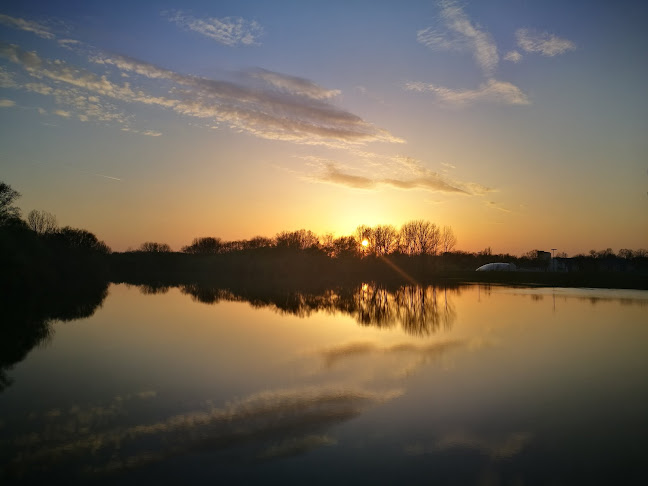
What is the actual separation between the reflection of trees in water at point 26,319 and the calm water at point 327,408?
0.33m

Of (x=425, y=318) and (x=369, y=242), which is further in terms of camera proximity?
(x=369, y=242)

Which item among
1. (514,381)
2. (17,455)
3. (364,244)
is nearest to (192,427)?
(17,455)

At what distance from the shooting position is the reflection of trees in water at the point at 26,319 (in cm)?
1487

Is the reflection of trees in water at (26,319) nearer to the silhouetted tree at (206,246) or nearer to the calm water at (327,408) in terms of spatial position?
the calm water at (327,408)

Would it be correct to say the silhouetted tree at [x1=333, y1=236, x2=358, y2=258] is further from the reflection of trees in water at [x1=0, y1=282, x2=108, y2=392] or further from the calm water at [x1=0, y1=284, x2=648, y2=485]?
the calm water at [x1=0, y1=284, x2=648, y2=485]

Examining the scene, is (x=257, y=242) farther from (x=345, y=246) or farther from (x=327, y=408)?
(x=327, y=408)

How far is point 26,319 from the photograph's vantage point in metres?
23.1

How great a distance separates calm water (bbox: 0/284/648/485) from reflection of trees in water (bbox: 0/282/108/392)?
0.33 metres

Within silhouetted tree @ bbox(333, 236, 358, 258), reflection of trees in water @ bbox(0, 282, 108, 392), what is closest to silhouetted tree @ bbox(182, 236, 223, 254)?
silhouetted tree @ bbox(333, 236, 358, 258)

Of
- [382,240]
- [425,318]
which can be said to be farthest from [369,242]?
[425,318]

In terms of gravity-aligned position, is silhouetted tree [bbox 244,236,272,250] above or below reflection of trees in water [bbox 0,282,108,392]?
above

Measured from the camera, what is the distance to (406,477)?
639 centimetres

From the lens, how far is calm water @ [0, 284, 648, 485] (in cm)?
669

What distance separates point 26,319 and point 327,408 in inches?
797
